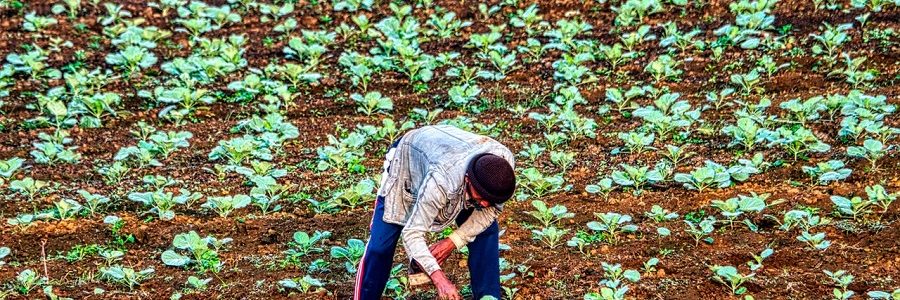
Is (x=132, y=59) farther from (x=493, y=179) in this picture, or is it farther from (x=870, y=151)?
(x=870, y=151)

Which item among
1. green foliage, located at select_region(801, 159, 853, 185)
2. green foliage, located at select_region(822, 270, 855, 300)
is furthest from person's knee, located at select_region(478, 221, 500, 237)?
green foliage, located at select_region(801, 159, 853, 185)

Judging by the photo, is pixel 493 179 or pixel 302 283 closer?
pixel 493 179

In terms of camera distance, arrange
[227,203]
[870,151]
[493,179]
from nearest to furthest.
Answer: [493,179], [227,203], [870,151]

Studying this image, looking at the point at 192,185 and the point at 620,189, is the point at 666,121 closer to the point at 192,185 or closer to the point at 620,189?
the point at 620,189

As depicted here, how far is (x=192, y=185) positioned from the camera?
25.3 ft

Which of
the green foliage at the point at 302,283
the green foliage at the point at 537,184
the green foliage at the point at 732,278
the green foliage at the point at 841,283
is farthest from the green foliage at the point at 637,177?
the green foliage at the point at 302,283

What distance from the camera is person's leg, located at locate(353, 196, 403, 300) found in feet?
17.6

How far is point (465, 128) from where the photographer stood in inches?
331

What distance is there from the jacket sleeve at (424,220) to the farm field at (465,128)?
1.07 m

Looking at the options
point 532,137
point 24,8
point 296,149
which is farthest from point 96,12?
point 532,137

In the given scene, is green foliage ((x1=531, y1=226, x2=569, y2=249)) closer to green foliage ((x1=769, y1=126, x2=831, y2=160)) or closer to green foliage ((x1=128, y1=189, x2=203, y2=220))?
A: green foliage ((x1=769, y1=126, x2=831, y2=160))

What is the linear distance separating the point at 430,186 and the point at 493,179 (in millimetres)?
350

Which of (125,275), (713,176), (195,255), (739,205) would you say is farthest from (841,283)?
(125,275)

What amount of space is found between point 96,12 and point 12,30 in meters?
0.76
